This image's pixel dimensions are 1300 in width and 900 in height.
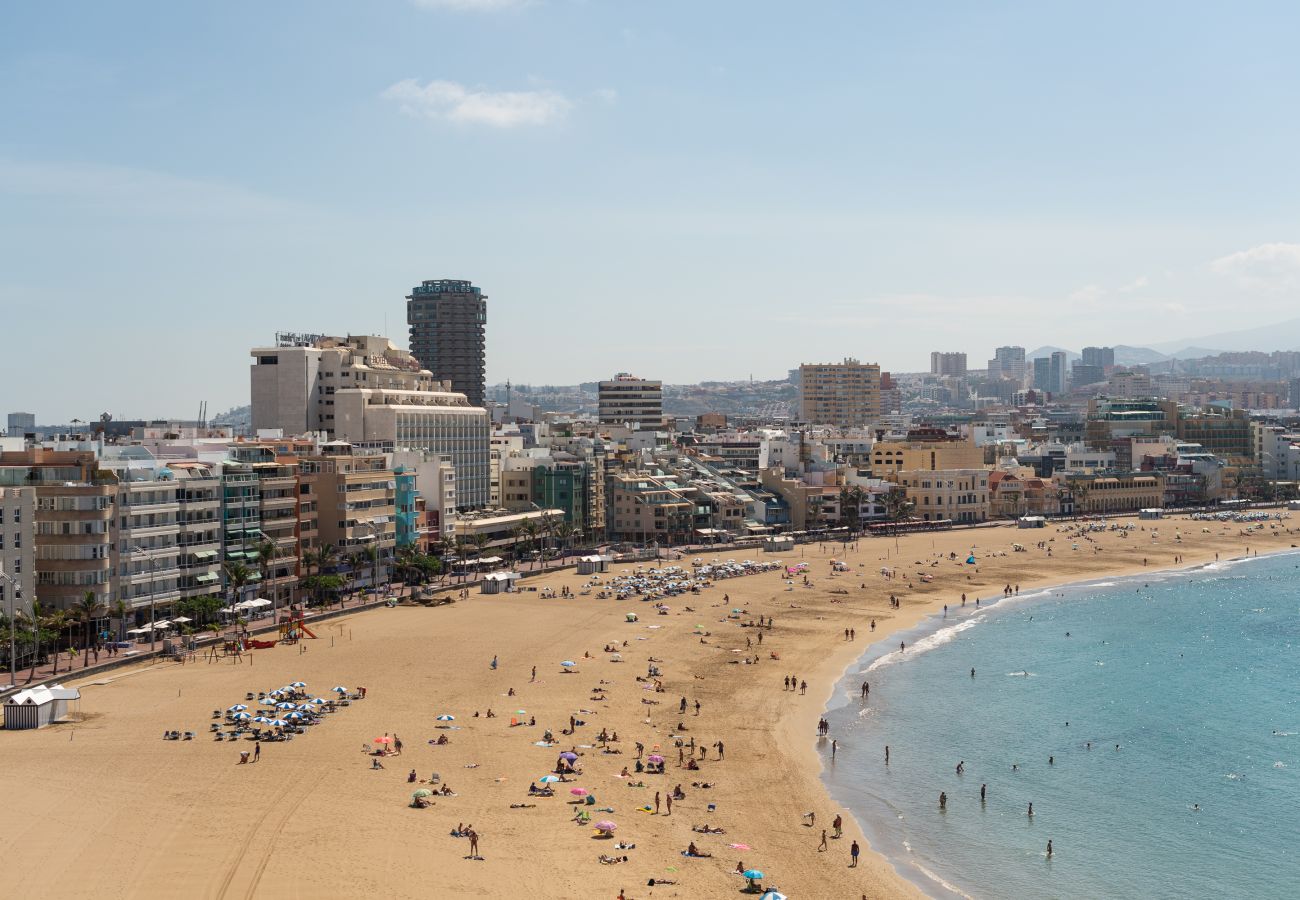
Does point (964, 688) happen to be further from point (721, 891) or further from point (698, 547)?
point (698, 547)

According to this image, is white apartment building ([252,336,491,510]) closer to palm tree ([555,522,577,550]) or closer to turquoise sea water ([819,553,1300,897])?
palm tree ([555,522,577,550])

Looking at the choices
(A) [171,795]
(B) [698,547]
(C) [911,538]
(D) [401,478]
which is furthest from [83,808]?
(C) [911,538]

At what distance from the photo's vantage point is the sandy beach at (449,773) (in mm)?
39406

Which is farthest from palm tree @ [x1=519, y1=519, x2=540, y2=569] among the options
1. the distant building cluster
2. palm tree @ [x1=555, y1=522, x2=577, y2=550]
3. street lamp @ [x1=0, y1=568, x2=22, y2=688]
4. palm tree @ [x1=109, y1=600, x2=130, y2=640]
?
street lamp @ [x1=0, y1=568, x2=22, y2=688]

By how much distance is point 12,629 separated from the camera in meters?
58.6

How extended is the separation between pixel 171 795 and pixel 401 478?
189 ft

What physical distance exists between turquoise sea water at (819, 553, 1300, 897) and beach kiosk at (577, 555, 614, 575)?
30004 mm

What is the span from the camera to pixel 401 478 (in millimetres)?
102250

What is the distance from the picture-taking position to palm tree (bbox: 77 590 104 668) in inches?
2650

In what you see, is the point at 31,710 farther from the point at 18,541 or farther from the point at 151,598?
the point at 151,598

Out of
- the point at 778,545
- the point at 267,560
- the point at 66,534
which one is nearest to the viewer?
the point at 66,534

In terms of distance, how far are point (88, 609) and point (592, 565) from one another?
49146 millimetres

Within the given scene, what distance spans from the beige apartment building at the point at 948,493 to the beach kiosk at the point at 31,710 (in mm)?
120541

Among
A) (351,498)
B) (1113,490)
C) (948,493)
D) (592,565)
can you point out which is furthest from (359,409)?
(1113,490)
